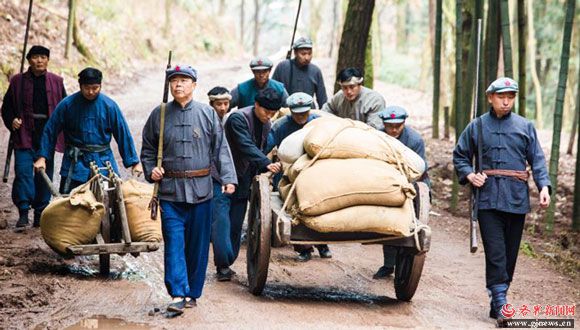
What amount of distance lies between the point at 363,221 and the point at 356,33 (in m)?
6.74

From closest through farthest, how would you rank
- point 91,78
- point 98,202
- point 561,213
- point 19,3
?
point 98,202 → point 91,78 → point 561,213 → point 19,3

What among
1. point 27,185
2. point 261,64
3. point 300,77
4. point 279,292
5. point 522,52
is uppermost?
point 522,52

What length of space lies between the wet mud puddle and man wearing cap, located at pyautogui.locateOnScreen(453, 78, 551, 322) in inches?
107

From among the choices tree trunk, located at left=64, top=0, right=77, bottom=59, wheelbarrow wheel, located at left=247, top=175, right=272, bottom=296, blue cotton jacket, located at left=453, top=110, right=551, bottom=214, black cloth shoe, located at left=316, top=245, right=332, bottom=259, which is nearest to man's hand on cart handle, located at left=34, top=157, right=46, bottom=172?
wheelbarrow wheel, located at left=247, top=175, right=272, bottom=296

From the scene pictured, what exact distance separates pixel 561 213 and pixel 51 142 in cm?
885

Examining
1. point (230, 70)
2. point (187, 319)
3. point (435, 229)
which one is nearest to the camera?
point (187, 319)

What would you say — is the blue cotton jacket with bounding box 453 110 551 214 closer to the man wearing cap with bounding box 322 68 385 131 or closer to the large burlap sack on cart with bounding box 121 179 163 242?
the man wearing cap with bounding box 322 68 385 131

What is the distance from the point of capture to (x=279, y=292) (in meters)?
7.56

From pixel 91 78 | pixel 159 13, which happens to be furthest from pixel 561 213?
pixel 159 13

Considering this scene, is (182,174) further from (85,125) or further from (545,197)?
(545,197)

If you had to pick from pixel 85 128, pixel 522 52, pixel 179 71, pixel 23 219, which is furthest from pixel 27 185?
pixel 522 52

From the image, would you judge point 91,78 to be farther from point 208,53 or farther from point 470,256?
point 208,53

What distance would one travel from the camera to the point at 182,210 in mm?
6559

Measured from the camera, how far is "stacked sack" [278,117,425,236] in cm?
658
